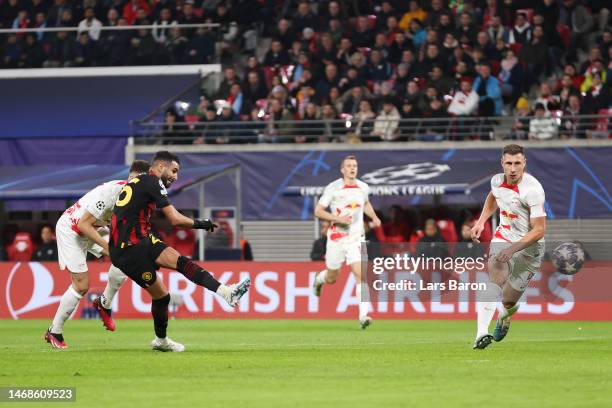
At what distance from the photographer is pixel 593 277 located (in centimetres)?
2405

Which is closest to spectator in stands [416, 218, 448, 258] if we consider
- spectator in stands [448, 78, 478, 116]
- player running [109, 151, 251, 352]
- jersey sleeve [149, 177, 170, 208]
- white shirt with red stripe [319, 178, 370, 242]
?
white shirt with red stripe [319, 178, 370, 242]

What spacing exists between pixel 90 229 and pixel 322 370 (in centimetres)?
439

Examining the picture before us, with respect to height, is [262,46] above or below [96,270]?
above

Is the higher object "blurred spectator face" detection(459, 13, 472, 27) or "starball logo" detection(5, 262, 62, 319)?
"blurred spectator face" detection(459, 13, 472, 27)

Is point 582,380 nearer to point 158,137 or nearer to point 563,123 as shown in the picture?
point 563,123

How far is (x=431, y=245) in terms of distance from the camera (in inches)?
931

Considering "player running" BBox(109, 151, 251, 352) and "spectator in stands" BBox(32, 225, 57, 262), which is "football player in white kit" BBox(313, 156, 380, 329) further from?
"spectator in stands" BBox(32, 225, 57, 262)

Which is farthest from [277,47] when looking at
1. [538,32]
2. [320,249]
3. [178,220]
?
[178,220]

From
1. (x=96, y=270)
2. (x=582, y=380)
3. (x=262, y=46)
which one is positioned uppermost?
(x=262, y=46)

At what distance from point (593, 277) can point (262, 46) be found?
527 inches

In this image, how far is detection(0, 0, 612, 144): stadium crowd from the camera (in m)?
30.3

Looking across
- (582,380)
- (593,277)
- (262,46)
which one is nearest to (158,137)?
(262,46)

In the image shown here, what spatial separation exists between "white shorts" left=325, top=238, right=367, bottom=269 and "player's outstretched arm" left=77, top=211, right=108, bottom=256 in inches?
257

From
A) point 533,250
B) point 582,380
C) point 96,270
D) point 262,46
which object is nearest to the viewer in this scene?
point 582,380
